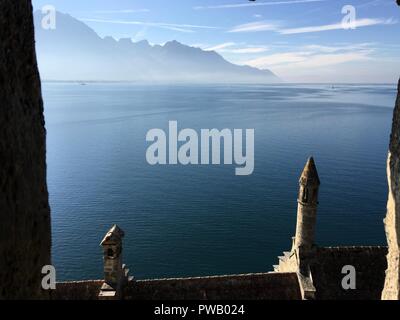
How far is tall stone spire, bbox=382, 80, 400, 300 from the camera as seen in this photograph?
7484mm

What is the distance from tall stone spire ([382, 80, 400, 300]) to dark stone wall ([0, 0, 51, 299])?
6.33 m

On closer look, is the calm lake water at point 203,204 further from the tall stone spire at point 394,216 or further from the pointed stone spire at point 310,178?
the tall stone spire at point 394,216

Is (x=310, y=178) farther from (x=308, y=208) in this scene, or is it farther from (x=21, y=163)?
(x=21, y=163)

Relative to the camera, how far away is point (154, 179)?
295 feet

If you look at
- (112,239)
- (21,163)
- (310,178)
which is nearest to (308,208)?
(310,178)

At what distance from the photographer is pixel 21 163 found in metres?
5.05

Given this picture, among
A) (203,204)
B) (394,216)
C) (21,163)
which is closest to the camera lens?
(21,163)

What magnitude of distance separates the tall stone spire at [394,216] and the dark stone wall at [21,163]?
6.33 meters

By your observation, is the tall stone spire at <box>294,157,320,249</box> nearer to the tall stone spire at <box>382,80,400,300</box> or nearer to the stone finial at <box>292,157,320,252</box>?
the stone finial at <box>292,157,320,252</box>

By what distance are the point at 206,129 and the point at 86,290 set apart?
4889 inches

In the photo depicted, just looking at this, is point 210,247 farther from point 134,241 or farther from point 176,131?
point 176,131

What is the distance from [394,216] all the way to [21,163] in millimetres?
6773

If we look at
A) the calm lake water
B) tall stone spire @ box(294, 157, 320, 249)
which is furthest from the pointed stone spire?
the calm lake water
